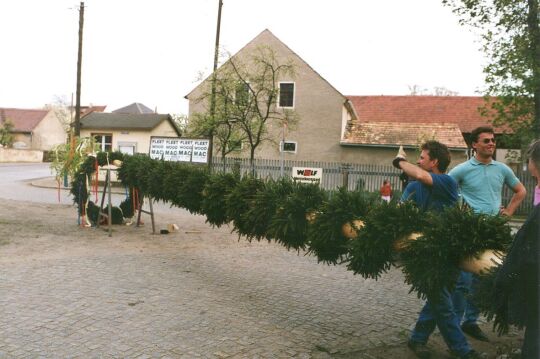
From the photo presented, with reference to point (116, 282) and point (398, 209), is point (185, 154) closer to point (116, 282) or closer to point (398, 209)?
point (116, 282)

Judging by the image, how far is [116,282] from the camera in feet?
20.5

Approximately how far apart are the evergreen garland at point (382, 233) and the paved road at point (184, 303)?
86 centimetres

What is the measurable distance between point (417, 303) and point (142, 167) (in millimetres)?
5533

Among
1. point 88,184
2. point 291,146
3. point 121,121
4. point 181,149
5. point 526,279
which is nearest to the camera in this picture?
point 526,279

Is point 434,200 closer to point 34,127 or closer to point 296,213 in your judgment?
point 296,213

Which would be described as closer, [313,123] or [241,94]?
[241,94]

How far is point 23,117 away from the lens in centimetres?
6353

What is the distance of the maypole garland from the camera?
11.0 ft

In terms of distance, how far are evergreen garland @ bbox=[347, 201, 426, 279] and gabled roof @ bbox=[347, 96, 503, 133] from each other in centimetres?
3021

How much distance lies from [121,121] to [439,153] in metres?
33.0

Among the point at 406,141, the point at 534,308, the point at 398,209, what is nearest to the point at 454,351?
the point at 398,209

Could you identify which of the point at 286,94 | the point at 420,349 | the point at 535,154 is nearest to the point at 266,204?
the point at 420,349

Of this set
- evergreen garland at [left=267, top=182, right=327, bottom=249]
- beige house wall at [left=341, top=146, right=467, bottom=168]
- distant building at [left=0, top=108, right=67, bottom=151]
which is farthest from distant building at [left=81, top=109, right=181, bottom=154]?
distant building at [left=0, top=108, right=67, bottom=151]

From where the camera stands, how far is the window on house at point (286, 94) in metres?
30.0
